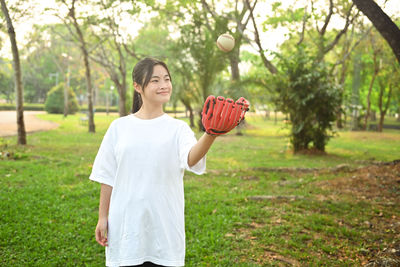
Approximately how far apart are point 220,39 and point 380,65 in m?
24.0

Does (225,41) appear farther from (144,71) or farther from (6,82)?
(6,82)

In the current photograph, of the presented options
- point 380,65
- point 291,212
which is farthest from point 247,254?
point 380,65

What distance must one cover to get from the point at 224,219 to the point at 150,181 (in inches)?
144

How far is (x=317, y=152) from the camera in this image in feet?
40.6

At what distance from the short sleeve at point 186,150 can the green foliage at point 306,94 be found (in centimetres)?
990

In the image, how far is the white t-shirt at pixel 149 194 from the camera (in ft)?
6.35

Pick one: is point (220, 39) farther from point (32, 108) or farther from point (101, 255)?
point (32, 108)

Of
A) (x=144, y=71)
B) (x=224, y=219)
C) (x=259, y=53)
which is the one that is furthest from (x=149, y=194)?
(x=259, y=53)

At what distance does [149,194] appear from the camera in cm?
194

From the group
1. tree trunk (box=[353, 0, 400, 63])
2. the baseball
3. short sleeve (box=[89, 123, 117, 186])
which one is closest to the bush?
tree trunk (box=[353, 0, 400, 63])

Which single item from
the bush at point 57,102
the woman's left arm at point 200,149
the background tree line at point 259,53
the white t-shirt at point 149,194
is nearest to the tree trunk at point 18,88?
the background tree line at point 259,53

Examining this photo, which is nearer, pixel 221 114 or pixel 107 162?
pixel 221 114

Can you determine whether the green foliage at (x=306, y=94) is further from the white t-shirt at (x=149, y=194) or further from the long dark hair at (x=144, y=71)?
the white t-shirt at (x=149, y=194)

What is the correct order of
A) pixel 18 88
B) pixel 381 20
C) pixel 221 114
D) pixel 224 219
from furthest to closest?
1. pixel 18 88
2. pixel 381 20
3. pixel 224 219
4. pixel 221 114
